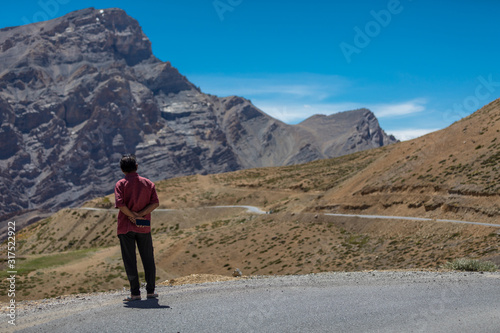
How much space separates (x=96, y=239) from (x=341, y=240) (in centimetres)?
5212

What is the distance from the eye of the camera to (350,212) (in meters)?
49.8

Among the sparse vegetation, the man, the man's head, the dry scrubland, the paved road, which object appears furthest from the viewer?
the dry scrubland

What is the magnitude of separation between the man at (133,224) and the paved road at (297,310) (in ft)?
1.86

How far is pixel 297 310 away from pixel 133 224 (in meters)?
3.77

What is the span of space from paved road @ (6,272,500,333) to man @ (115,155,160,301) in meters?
0.57

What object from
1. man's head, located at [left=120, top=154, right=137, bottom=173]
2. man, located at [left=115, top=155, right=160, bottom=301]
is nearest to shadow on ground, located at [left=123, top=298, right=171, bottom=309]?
man, located at [left=115, top=155, right=160, bottom=301]

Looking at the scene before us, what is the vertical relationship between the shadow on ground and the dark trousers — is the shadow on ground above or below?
below

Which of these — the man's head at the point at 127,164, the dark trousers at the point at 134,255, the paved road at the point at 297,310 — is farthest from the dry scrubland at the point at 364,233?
the man's head at the point at 127,164

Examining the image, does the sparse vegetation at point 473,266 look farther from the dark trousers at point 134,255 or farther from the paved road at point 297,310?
the dark trousers at point 134,255

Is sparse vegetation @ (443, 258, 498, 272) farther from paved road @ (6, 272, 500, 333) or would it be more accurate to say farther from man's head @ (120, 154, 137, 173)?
man's head @ (120, 154, 137, 173)

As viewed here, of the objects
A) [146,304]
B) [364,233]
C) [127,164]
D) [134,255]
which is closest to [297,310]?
[146,304]

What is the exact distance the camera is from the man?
9.54m

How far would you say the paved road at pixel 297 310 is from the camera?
7355 millimetres

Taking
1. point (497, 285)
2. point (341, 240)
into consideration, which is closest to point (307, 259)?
point (341, 240)
